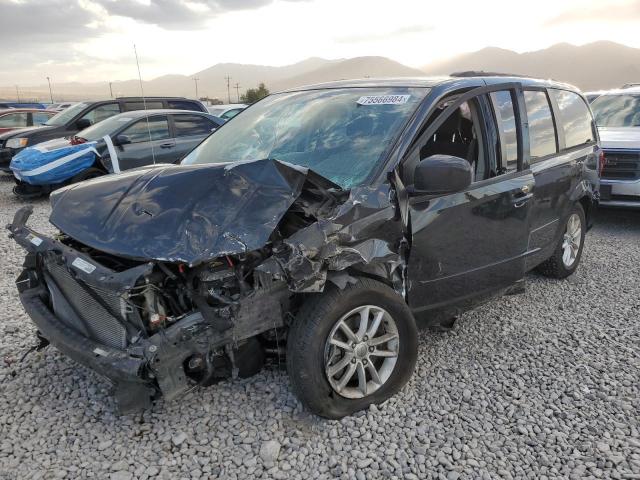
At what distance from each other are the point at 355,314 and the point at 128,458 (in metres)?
1.39

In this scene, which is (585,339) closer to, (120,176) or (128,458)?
(128,458)

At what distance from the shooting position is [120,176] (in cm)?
317

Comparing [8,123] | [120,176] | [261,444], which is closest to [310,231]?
[261,444]

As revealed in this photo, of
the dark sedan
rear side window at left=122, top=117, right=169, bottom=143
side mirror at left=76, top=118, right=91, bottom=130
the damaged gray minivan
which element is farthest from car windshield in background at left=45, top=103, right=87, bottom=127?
the damaged gray minivan

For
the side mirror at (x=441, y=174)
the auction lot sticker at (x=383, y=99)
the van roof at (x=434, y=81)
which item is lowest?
the side mirror at (x=441, y=174)

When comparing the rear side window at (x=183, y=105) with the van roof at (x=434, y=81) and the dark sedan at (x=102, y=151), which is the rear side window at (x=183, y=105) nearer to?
the dark sedan at (x=102, y=151)

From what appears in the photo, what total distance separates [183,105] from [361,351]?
1048cm

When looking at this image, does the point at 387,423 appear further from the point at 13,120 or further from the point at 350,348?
the point at 13,120

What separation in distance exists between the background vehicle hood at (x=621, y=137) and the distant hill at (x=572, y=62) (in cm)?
12417

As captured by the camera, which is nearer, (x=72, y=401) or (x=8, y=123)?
(x=72, y=401)

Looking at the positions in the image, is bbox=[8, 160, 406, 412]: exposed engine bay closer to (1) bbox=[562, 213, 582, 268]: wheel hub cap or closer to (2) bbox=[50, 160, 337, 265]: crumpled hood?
(2) bbox=[50, 160, 337, 265]: crumpled hood

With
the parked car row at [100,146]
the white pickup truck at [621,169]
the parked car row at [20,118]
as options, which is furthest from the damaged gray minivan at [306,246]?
the parked car row at [20,118]

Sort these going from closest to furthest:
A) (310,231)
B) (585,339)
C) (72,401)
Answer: (310,231) → (72,401) → (585,339)

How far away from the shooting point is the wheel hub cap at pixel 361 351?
2775mm
